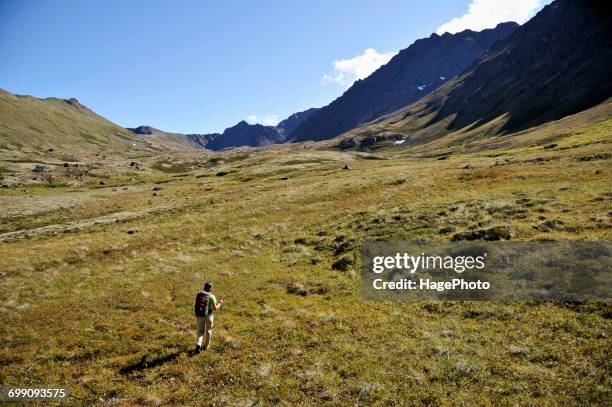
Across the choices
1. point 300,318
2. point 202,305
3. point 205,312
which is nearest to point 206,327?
point 205,312

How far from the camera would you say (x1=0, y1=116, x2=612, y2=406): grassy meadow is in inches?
590

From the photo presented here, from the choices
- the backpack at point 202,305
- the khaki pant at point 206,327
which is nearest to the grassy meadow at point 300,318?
the khaki pant at point 206,327

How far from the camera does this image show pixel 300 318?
2222 centimetres

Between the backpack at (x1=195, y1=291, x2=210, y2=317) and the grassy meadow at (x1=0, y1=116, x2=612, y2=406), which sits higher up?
the backpack at (x1=195, y1=291, x2=210, y2=317)

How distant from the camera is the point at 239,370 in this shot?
16.9 metres

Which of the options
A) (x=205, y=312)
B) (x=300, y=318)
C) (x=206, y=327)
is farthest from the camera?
(x=300, y=318)

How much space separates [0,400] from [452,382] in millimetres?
19159

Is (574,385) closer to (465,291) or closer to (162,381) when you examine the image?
(465,291)

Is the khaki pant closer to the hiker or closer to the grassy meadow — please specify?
the hiker

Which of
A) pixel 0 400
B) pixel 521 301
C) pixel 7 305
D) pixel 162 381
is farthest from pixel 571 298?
pixel 7 305

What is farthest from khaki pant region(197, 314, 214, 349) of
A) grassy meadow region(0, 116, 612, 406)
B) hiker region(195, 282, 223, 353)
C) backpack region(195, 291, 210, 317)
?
grassy meadow region(0, 116, 612, 406)

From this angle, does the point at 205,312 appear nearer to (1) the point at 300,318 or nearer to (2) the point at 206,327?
(2) the point at 206,327

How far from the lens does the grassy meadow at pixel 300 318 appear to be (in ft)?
49.1

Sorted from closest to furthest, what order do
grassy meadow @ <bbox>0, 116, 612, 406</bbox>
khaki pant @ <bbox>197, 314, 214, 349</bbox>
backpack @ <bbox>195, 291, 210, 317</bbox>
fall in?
grassy meadow @ <bbox>0, 116, 612, 406</bbox> < backpack @ <bbox>195, 291, 210, 317</bbox> < khaki pant @ <bbox>197, 314, 214, 349</bbox>
